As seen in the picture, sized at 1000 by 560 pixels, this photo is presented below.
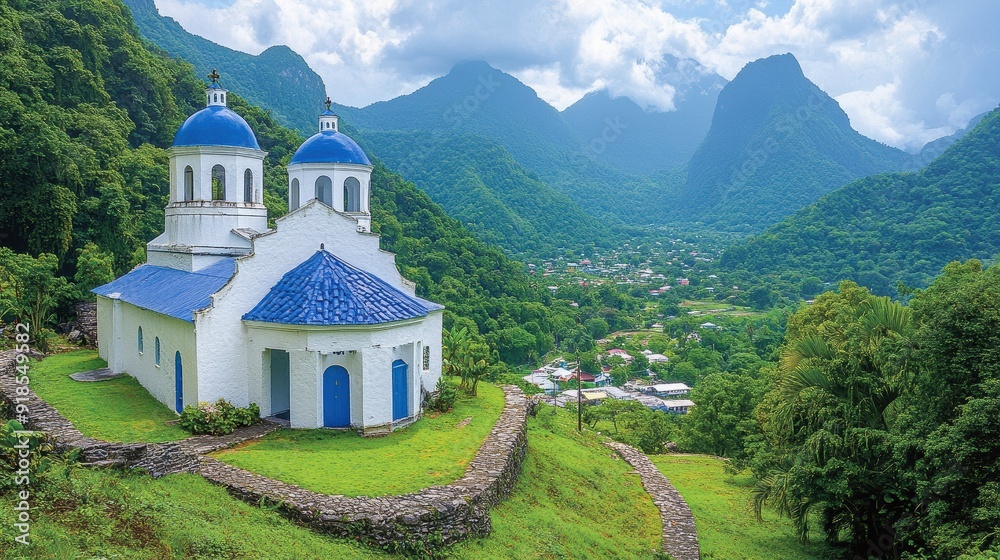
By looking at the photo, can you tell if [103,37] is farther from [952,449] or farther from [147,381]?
[952,449]

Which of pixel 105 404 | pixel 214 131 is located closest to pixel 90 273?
pixel 214 131

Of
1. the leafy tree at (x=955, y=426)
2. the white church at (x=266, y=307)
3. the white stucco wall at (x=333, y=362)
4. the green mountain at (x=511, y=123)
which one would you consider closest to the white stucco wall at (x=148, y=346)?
the white church at (x=266, y=307)

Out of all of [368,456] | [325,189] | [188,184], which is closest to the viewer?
[368,456]

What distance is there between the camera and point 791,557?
547 inches

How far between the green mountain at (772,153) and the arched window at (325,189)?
127m

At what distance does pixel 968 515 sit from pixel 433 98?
425 feet

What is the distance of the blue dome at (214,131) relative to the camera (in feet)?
58.6

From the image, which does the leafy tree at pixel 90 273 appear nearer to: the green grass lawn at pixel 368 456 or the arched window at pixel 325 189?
the arched window at pixel 325 189

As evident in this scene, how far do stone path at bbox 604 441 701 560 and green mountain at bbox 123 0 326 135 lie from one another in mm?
72554

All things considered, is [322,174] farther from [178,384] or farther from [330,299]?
[178,384]

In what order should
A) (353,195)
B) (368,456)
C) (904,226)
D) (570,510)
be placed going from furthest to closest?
1. (904,226)
2. (353,195)
3. (570,510)
4. (368,456)

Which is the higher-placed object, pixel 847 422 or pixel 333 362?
pixel 333 362

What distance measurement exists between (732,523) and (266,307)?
470 inches

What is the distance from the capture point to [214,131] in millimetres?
17953
